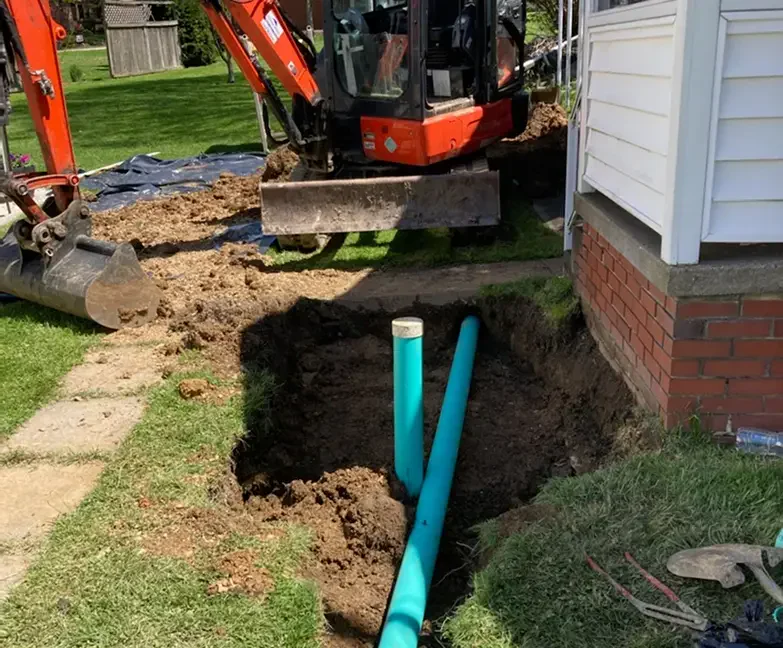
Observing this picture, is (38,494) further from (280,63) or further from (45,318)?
(280,63)

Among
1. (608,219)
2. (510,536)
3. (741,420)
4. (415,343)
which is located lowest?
(510,536)

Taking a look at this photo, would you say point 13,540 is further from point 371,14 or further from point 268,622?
point 371,14

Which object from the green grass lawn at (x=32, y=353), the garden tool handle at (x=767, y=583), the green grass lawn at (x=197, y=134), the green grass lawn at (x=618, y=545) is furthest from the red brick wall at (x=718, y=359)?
the green grass lawn at (x=197, y=134)

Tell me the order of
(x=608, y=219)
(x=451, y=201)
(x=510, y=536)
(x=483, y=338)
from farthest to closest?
1. (x=451, y=201)
2. (x=483, y=338)
3. (x=608, y=219)
4. (x=510, y=536)

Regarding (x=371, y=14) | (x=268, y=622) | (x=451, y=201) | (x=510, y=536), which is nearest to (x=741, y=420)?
(x=510, y=536)

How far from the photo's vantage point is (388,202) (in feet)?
24.5

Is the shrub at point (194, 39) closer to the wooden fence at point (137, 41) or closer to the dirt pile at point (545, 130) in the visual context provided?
the wooden fence at point (137, 41)

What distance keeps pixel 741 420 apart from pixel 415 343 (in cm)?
154

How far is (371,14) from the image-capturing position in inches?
306

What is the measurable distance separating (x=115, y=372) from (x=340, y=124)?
393 cm

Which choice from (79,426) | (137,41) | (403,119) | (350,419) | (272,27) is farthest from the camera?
(137,41)

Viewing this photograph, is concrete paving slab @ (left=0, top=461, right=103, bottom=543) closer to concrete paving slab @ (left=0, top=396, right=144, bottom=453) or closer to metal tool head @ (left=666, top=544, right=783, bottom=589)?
concrete paving slab @ (left=0, top=396, right=144, bottom=453)

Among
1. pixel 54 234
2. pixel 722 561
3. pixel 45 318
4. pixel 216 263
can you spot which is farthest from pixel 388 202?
pixel 722 561

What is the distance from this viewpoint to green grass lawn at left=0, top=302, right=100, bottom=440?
16.3 feet
